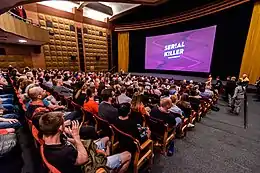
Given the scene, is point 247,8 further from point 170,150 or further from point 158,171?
point 158,171

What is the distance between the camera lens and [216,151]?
235 centimetres

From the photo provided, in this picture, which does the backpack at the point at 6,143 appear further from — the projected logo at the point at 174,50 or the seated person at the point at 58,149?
the projected logo at the point at 174,50

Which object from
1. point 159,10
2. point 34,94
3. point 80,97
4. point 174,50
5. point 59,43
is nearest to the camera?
point 34,94

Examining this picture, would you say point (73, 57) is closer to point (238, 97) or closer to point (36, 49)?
point (36, 49)

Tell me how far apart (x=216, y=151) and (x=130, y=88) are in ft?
7.51

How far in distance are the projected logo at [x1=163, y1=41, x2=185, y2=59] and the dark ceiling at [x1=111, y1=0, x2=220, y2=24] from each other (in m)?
2.33

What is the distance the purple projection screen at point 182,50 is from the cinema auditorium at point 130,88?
0.07 meters

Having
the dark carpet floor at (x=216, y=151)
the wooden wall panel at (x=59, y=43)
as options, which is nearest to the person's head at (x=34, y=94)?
the dark carpet floor at (x=216, y=151)

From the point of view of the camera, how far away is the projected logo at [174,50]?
9906mm

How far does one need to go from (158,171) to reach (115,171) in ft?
2.66

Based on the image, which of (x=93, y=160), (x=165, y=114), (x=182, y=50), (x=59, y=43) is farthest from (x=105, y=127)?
(x=59, y=43)

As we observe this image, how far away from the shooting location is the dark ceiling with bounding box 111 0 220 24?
8.84 m

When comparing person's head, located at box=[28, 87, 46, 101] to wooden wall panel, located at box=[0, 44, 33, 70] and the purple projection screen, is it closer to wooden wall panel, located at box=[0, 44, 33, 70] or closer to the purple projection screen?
wooden wall panel, located at box=[0, 44, 33, 70]

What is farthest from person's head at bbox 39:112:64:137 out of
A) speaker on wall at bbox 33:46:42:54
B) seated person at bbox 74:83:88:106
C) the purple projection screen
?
speaker on wall at bbox 33:46:42:54
